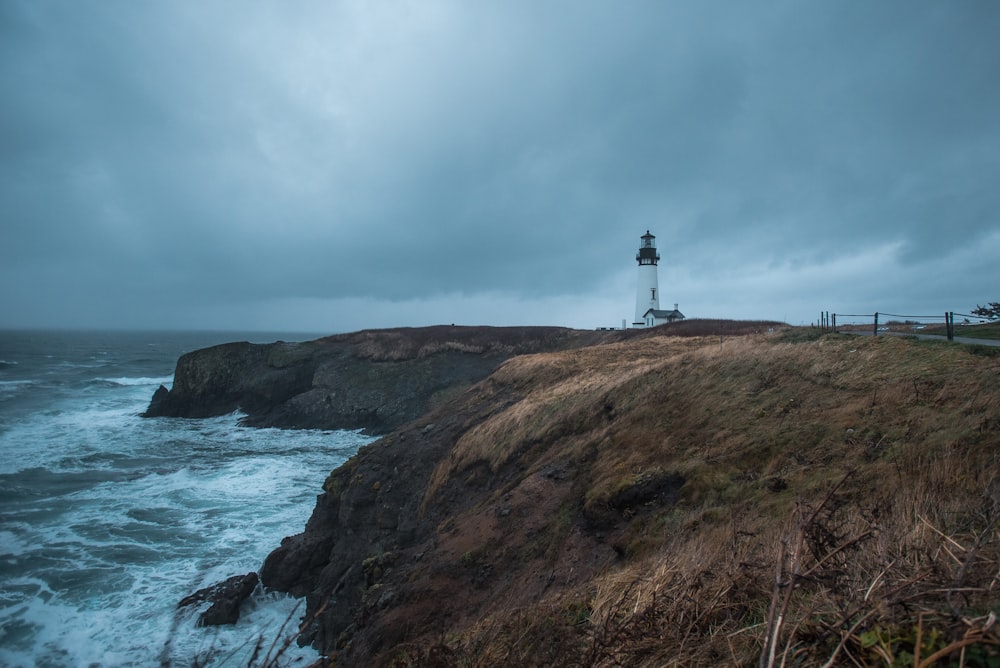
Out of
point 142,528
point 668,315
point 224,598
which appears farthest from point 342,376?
point 668,315

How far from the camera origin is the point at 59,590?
13469 millimetres

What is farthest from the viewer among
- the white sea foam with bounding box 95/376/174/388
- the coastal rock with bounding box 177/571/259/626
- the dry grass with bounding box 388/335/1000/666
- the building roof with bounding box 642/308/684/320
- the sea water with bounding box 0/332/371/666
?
the white sea foam with bounding box 95/376/174/388

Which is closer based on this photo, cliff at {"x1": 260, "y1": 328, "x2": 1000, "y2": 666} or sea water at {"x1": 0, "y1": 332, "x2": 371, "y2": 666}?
cliff at {"x1": 260, "y1": 328, "x2": 1000, "y2": 666}

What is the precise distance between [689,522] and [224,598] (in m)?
12.0

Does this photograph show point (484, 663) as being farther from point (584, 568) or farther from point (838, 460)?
point (838, 460)

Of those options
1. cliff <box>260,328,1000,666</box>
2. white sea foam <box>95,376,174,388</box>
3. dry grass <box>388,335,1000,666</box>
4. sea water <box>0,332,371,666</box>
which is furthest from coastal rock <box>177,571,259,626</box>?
white sea foam <box>95,376,174,388</box>

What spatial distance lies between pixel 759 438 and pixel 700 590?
5883mm

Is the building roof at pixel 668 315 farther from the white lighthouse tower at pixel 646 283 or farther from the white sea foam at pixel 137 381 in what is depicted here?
the white sea foam at pixel 137 381

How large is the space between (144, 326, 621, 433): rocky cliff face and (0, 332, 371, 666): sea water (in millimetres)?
2754

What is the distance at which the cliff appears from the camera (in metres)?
2.90

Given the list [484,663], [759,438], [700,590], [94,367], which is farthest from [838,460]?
[94,367]

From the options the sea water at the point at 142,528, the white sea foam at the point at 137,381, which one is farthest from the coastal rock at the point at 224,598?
the white sea foam at the point at 137,381

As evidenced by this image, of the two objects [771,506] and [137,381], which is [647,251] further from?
[137,381]

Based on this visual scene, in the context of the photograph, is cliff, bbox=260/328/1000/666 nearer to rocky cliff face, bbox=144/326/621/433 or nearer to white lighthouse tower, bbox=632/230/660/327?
rocky cliff face, bbox=144/326/621/433
